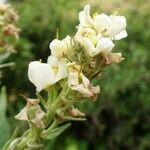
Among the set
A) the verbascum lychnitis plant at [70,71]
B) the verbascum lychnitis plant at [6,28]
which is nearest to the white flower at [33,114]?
the verbascum lychnitis plant at [70,71]

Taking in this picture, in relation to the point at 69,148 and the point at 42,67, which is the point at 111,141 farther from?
the point at 42,67

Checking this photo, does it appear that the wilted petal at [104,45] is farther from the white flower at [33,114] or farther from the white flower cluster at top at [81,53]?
the white flower at [33,114]

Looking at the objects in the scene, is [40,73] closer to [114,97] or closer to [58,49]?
[58,49]

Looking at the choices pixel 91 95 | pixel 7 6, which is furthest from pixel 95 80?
pixel 7 6

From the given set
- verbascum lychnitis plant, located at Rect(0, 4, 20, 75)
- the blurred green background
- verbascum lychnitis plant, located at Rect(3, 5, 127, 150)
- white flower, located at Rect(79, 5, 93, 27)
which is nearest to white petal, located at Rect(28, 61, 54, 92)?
verbascum lychnitis plant, located at Rect(3, 5, 127, 150)

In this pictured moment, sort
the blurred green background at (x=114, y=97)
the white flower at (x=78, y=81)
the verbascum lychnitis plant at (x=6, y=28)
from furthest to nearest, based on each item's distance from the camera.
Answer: the blurred green background at (x=114, y=97), the verbascum lychnitis plant at (x=6, y=28), the white flower at (x=78, y=81)

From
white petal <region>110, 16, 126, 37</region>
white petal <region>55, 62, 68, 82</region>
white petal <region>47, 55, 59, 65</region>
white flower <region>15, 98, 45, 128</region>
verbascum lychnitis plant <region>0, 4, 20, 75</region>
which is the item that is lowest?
white flower <region>15, 98, 45, 128</region>

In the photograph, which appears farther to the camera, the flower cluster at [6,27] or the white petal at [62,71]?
the flower cluster at [6,27]

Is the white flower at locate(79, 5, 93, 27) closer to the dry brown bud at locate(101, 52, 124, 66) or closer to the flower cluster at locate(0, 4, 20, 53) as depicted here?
the dry brown bud at locate(101, 52, 124, 66)

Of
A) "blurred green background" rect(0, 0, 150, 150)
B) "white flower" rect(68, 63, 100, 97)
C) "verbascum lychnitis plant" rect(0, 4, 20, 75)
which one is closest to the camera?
"white flower" rect(68, 63, 100, 97)
